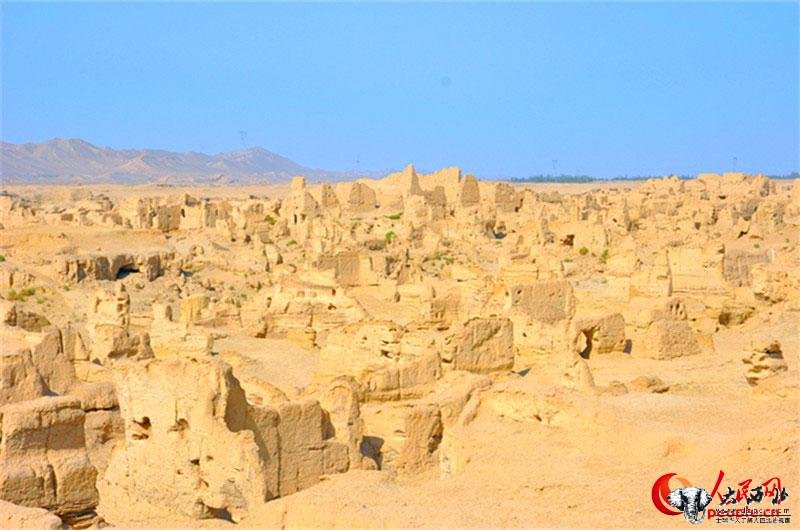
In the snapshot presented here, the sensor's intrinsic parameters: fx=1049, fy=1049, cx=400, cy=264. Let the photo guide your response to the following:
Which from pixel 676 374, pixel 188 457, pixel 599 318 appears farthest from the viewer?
pixel 599 318

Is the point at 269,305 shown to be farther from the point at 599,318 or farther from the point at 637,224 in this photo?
the point at 637,224

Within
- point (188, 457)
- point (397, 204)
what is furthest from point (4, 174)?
point (188, 457)

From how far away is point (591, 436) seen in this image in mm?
10039

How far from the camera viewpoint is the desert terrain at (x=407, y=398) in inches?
323

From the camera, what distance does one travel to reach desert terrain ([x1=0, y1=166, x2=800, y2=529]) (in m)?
8.20

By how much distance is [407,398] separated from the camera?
13.0 metres

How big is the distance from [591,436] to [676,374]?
A: 5932 millimetres

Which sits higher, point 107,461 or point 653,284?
point 653,284

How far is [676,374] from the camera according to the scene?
15.5m

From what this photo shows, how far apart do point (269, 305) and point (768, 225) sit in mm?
24251

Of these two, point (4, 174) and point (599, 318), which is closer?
point (599, 318)

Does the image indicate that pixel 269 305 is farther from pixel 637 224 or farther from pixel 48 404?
pixel 637 224

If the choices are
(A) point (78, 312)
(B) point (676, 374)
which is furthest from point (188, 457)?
(A) point (78, 312)

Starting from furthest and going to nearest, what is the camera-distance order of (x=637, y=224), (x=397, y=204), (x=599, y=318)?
(x=397, y=204), (x=637, y=224), (x=599, y=318)
